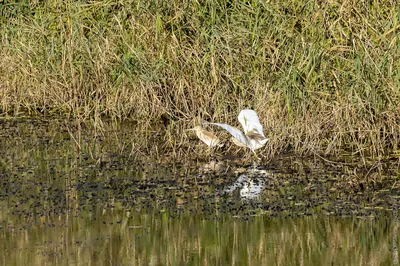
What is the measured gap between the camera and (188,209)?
22.5 ft

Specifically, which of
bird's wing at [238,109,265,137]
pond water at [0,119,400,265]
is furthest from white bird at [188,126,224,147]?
bird's wing at [238,109,265,137]

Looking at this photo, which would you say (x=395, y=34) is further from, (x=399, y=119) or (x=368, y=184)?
(x=368, y=184)

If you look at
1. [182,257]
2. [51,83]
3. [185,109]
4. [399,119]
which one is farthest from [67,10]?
[182,257]

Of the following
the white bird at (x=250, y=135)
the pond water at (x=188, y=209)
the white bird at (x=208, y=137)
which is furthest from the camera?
the white bird at (x=208, y=137)

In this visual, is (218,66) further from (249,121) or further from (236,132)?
(236,132)

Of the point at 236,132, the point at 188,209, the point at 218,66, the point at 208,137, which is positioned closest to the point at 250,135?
the point at 236,132

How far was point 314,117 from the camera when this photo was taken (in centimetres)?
855

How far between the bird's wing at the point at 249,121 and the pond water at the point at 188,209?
0.92 feet

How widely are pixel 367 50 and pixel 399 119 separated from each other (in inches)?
24.2

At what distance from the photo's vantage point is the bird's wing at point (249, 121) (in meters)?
8.44

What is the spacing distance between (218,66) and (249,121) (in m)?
0.99

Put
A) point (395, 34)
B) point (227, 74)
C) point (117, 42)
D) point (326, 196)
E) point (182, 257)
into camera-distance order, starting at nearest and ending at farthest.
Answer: point (182, 257) → point (326, 196) → point (395, 34) → point (227, 74) → point (117, 42)

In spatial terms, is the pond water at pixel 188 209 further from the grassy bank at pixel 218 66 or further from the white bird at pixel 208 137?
the grassy bank at pixel 218 66

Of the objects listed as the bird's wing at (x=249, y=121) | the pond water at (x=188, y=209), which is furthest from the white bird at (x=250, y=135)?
the pond water at (x=188, y=209)
